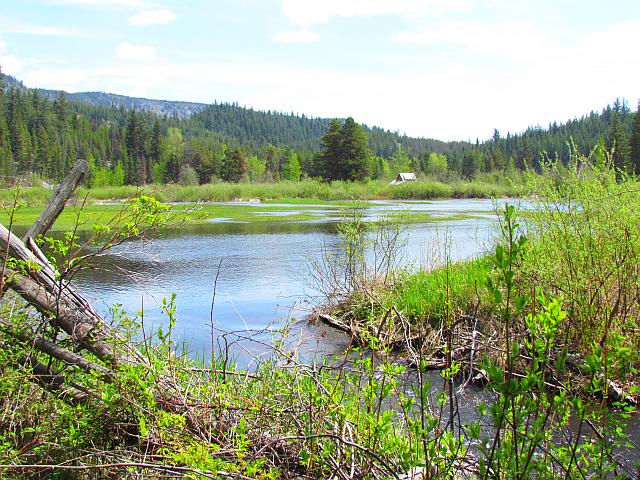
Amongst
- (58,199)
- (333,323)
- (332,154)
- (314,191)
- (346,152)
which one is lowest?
(333,323)

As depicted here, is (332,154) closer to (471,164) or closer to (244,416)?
(471,164)

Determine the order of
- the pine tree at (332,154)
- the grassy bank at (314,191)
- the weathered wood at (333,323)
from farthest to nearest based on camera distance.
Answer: the pine tree at (332,154) → the grassy bank at (314,191) → the weathered wood at (333,323)

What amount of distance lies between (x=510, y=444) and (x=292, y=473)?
144 centimetres

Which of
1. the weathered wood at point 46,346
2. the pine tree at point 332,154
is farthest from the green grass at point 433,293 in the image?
the pine tree at point 332,154

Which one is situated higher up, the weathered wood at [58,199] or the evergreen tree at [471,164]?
the evergreen tree at [471,164]

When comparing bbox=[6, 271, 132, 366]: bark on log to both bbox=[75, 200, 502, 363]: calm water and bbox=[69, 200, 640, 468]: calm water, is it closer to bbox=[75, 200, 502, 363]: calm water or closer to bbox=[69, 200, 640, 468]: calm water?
bbox=[69, 200, 640, 468]: calm water

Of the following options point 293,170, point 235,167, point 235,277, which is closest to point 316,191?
point 235,167

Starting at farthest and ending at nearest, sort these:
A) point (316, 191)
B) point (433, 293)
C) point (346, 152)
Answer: point (346, 152), point (316, 191), point (433, 293)

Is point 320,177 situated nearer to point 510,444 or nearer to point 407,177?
point 407,177

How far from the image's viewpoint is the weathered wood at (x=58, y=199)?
4098 millimetres

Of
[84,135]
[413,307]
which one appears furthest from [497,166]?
[413,307]

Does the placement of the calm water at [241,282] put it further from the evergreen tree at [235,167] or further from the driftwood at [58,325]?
the evergreen tree at [235,167]

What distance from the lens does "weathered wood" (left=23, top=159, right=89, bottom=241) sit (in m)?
4.10

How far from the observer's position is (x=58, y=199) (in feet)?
13.6
